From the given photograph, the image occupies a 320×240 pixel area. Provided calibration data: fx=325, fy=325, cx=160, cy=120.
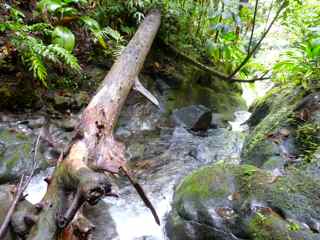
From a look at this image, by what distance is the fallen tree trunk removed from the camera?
2.13 metres

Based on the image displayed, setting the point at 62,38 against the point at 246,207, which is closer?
the point at 246,207

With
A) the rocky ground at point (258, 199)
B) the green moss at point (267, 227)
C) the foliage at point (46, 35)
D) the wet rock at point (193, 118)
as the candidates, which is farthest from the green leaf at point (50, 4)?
the green moss at point (267, 227)

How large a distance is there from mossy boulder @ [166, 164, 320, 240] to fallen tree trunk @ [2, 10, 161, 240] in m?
0.53

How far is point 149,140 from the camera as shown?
5191mm

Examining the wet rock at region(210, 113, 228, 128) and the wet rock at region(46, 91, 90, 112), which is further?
the wet rock at region(210, 113, 228, 128)

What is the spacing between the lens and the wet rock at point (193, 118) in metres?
5.92

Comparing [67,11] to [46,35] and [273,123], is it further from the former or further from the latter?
[273,123]

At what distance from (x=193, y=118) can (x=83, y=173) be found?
389 centimetres

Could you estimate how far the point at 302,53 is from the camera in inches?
197

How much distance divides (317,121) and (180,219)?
1.95m

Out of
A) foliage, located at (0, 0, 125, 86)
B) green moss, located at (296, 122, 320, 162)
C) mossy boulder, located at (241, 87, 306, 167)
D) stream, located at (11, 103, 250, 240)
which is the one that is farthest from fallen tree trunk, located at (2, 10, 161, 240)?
green moss, located at (296, 122, 320, 162)

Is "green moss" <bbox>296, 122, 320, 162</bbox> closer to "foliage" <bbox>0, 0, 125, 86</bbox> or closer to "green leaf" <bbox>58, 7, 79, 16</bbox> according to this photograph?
"foliage" <bbox>0, 0, 125, 86</bbox>

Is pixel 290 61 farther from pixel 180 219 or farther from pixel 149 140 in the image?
pixel 180 219

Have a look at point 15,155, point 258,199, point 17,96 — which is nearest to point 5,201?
point 15,155
